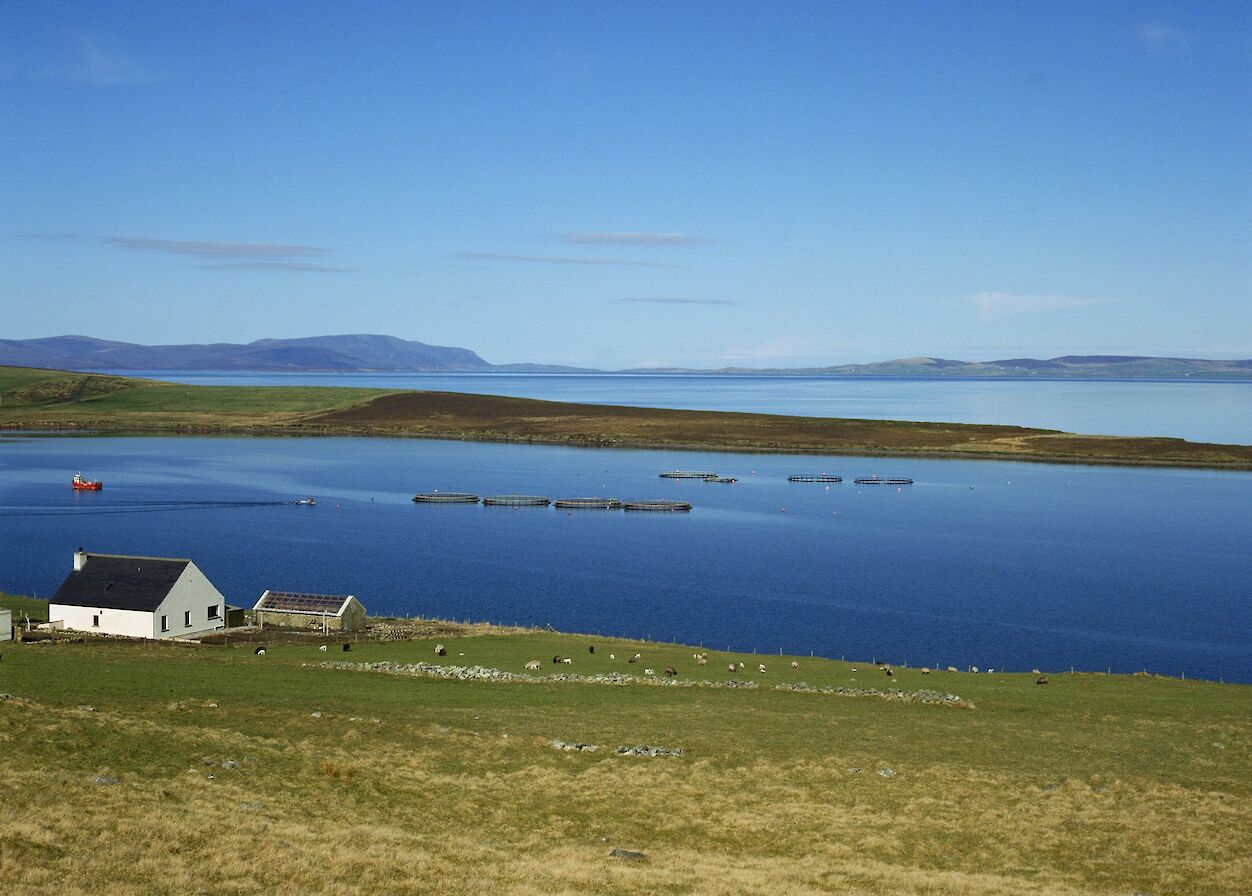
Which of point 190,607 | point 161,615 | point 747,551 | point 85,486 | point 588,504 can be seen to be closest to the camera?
point 161,615

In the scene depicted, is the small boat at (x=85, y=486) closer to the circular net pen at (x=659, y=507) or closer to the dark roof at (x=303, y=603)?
the circular net pen at (x=659, y=507)

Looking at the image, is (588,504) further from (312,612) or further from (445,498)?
(312,612)

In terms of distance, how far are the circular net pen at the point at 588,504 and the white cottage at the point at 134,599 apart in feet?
206

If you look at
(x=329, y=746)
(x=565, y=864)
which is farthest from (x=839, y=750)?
(x=329, y=746)

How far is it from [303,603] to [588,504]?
61.8 metres

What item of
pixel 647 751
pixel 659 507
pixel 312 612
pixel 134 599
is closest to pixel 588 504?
pixel 659 507

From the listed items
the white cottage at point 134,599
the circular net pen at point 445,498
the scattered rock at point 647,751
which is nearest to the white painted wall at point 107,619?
the white cottage at point 134,599

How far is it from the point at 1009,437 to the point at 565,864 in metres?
174

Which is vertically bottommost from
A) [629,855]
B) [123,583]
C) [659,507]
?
[629,855]

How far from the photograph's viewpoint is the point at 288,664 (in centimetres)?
4234

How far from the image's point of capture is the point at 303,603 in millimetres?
52750

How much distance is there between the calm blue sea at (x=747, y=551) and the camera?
60156mm

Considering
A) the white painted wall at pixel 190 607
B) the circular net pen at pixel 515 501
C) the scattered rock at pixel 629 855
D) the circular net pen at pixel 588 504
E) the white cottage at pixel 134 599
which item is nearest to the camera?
the scattered rock at pixel 629 855

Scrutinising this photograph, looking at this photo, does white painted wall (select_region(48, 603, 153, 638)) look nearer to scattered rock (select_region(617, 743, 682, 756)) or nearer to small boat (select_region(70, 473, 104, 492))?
scattered rock (select_region(617, 743, 682, 756))
